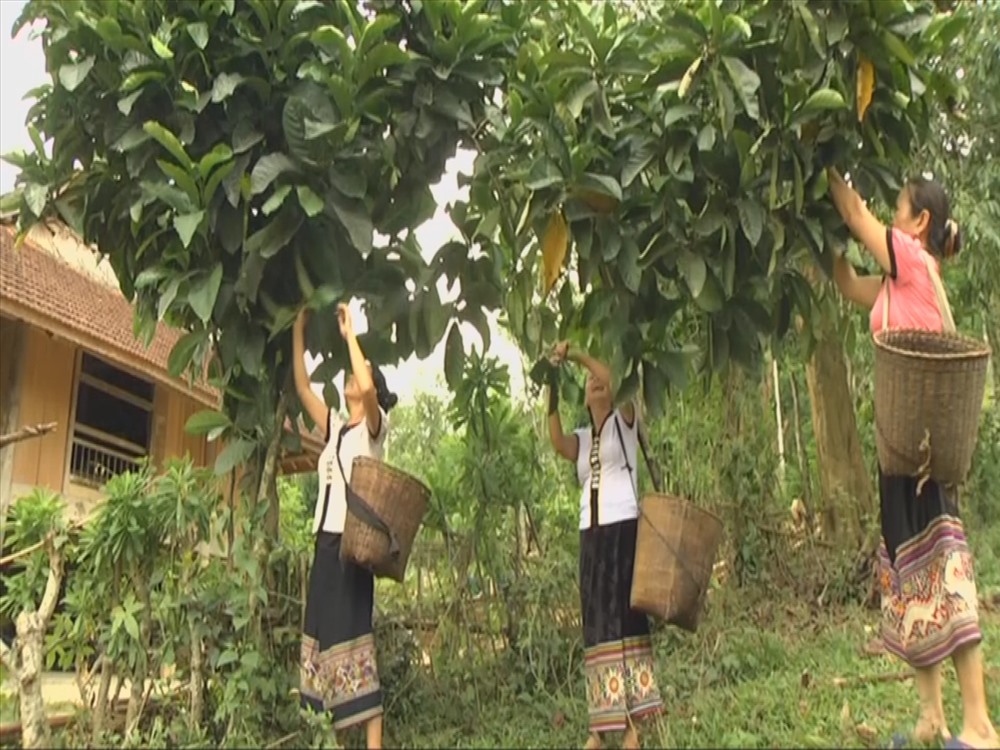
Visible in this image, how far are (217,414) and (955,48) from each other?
14.6 feet

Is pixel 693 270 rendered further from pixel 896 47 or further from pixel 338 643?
pixel 338 643

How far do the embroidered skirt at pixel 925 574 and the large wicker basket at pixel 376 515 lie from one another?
1.57m

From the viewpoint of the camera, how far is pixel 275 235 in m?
3.68

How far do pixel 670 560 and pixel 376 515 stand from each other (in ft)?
3.33

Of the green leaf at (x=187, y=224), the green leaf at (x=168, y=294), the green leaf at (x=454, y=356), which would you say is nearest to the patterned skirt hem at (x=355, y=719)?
the green leaf at (x=454, y=356)

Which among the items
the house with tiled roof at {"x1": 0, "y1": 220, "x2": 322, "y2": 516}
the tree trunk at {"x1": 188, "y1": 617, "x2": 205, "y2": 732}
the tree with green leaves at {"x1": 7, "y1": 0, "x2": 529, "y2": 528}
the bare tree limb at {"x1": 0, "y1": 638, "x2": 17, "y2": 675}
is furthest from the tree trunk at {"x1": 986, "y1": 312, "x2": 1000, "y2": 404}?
the bare tree limb at {"x1": 0, "y1": 638, "x2": 17, "y2": 675}

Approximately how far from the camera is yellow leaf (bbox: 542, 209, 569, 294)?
3.69 meters

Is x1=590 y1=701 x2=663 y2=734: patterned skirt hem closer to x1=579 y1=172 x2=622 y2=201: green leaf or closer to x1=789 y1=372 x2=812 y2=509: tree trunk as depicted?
x1=579 y1=172 x2=622 y2=201: green leaf

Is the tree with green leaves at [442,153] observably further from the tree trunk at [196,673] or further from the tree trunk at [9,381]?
the tree trunk at [9,381]

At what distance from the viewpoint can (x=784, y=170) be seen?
3.45 metres

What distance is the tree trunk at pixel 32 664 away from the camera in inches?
133

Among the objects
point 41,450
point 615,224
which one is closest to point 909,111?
point 615,224

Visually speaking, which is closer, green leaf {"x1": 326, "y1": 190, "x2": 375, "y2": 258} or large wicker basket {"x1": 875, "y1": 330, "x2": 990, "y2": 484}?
large wicker basket {"x1": 875, "y1": 330, "x2": 990, "y2": 484}

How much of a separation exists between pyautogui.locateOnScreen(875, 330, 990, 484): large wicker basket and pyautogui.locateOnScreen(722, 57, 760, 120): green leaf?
864 mm
